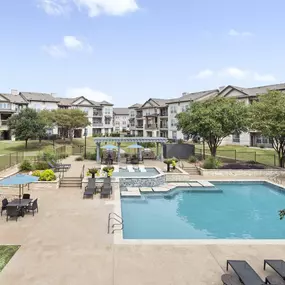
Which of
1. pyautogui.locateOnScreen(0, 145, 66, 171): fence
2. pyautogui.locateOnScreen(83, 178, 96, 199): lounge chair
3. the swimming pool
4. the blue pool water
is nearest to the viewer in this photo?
the blue pool water

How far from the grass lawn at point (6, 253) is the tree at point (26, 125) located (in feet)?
111

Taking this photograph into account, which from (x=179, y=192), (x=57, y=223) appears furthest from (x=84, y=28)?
(x=57, y=223)

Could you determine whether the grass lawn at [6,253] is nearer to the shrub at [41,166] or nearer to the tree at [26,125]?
the shrub at [41,166]

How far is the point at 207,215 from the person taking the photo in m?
15.0

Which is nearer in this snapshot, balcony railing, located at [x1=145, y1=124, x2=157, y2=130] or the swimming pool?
the swimming pool

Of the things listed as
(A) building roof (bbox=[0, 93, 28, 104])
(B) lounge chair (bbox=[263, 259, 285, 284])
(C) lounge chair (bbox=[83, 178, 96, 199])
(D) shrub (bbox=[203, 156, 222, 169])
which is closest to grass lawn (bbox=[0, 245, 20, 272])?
(C) lounge chair (bbox=[83, 178, 96, 199])

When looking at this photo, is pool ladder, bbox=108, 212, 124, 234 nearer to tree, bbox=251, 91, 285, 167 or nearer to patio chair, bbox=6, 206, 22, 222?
patio chair, bbox=6, 206, 22, 222

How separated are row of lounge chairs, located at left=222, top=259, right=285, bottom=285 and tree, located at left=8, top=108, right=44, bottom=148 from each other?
38384 millimetres

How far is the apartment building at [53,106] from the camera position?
184ft

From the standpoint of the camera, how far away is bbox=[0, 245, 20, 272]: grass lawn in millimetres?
8062

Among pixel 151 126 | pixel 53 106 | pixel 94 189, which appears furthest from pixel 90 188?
pixel 151 126

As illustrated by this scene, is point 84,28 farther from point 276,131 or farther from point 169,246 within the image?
point 169,246

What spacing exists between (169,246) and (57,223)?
5.07 meters

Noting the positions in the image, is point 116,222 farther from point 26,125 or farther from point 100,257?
point 26,125
